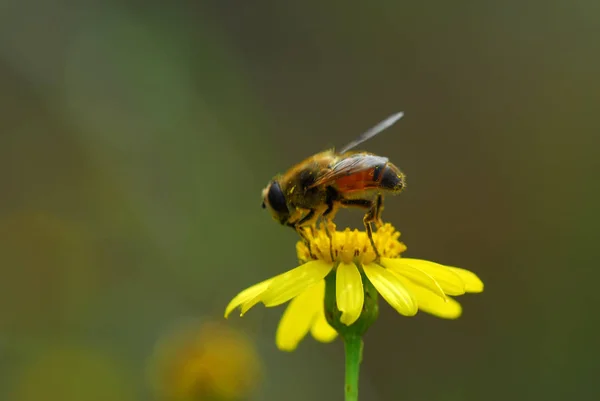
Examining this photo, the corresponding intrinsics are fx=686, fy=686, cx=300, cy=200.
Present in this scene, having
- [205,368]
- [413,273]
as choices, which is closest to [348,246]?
[413,273]

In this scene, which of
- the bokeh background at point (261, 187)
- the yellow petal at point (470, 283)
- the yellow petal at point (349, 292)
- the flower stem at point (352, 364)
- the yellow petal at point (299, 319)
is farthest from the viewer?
the bokeh background at point (261, 187)

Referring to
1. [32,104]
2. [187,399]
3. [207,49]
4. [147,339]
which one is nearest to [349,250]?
[187,399]

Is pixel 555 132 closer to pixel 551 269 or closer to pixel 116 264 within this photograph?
pixel 551 269

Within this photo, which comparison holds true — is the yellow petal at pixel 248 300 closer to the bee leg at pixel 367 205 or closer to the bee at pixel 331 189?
the bee at pixel 331 189

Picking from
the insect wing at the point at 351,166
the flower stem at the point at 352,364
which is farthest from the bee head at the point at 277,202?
the flower stem at the point at 352,364

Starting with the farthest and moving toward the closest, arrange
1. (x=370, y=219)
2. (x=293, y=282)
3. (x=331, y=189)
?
(x=331, y=189), (x=370, y=219), (x=293, y=282)

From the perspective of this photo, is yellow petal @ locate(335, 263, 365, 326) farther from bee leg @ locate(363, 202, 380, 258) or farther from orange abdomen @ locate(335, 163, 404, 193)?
orange abdomen @ locate(335, 163, 404, 193)

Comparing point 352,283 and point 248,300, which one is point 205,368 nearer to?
point 248,300
